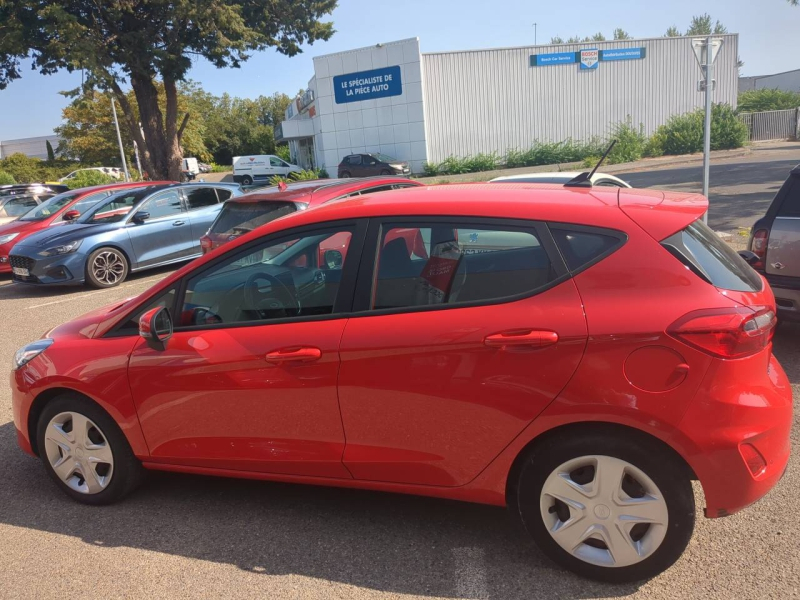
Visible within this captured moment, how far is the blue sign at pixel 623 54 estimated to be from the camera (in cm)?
3581

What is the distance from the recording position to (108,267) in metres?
11.4

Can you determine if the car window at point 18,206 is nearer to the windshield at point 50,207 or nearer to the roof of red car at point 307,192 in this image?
the windshield at point 50,207

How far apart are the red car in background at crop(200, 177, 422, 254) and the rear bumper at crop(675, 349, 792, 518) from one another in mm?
4897

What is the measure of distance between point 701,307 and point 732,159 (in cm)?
2875

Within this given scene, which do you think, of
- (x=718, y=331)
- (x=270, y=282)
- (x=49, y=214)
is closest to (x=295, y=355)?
(x=270, y=282)

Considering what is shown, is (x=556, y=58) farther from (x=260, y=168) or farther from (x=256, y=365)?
(x=256, y=365)

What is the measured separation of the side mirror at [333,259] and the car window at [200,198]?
9.94 meters

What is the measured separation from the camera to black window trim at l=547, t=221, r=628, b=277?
109 inches

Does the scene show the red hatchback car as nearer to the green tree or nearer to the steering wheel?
the steering wheel

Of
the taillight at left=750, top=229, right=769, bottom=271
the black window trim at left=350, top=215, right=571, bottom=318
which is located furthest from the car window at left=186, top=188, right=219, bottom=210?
the black window trim at left=350, top=215, right=571, bottom=318

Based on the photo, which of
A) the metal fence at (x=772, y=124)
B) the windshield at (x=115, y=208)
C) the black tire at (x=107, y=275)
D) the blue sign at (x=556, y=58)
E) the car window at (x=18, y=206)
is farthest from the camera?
the metal fence at (x=772, y=124)

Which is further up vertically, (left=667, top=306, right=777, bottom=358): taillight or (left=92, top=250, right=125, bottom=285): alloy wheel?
(left=667, top=306, right=777, bottom=358): taillight

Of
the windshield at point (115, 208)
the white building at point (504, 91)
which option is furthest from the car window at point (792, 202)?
the white building at point (504, 91)

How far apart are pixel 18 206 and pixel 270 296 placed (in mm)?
15001
